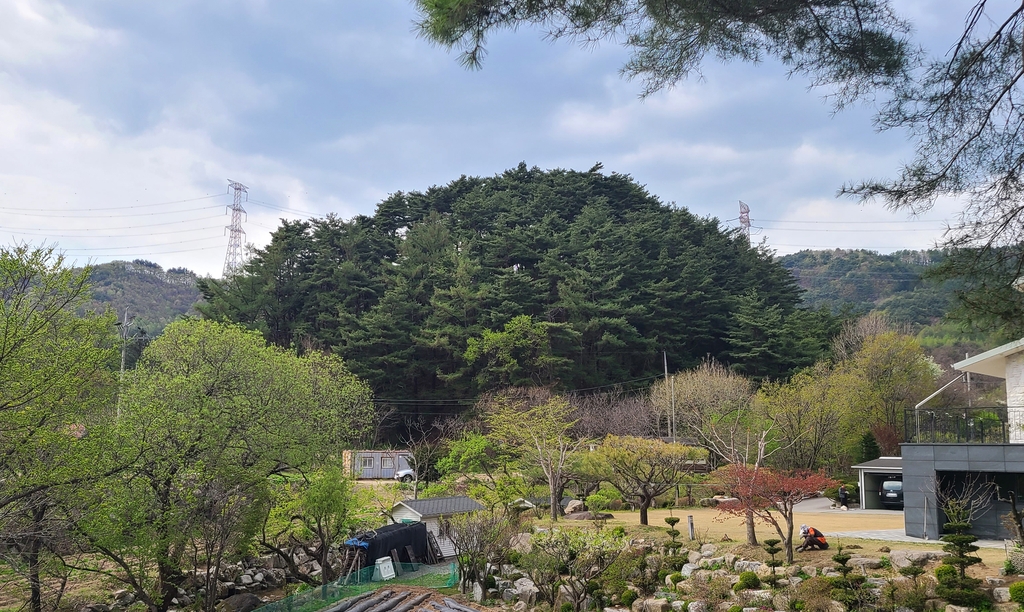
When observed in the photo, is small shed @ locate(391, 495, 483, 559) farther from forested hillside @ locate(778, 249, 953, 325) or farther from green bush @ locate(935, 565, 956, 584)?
forested hillside @ locate(778, 249, 953, 325)

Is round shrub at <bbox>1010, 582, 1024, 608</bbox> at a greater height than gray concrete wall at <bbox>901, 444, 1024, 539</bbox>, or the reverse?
gray concrete wall at <bbox>901, 444, 1024, 539</bbox>

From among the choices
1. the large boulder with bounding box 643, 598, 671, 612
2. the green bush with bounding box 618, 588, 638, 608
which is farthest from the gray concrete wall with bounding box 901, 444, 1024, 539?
the green bush with bounding box 618, 588, 638, 608

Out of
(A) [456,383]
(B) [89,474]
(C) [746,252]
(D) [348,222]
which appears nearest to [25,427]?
(B) [89,474]

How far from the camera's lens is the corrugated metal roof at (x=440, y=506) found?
2208 cm

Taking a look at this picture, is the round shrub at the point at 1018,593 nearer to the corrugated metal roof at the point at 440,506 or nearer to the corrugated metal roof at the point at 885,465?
the corrugated metal roof at the point at 885,465

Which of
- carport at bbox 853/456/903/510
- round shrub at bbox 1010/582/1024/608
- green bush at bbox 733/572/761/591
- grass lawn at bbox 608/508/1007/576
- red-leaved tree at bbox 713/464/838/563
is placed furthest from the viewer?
carport at bbox 853/456/903/510

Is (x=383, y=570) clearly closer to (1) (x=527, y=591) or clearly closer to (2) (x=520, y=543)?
(2) (x=520, y=543)

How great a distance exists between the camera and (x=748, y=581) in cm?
1280

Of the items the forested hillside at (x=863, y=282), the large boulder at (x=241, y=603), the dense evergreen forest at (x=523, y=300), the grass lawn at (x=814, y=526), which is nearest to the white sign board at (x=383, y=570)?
the large boulder at (x=241, y=603)

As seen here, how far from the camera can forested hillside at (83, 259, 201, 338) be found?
216 ft

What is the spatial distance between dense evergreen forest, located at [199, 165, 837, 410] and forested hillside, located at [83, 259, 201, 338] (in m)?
24.8

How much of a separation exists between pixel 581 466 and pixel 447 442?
991 cm

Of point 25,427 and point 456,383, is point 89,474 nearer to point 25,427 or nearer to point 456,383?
point 25,427

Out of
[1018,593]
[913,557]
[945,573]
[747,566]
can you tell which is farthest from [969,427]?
[747,566]
